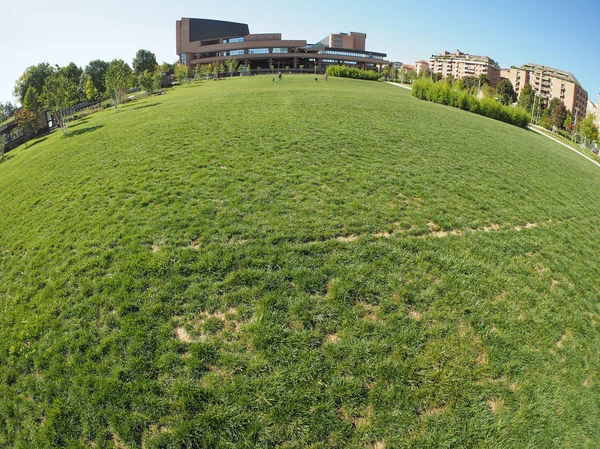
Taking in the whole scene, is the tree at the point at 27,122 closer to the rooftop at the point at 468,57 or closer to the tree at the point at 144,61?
the tree at the point at 144,61

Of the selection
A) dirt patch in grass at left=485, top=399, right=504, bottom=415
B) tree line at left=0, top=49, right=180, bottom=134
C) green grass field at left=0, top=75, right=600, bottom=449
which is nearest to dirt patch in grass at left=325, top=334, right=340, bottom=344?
green grass field at left=0, top=75, right=600, bottom=449

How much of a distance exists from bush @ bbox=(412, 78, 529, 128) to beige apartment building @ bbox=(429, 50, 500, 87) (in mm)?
120767

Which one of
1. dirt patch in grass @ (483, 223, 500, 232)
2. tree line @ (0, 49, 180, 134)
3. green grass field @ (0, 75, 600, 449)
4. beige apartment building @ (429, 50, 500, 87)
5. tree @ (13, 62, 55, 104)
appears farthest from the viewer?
beige apartment building @ (429, 50, 500, 87)

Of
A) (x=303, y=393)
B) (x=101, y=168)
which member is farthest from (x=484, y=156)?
(x=101, y=168)

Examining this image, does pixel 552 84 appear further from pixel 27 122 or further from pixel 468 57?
pixel 27 122

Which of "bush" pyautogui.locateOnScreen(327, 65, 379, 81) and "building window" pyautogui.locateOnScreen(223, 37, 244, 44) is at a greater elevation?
"building window" pyautogui.locateOnScreen(223, 37, 244, 44)

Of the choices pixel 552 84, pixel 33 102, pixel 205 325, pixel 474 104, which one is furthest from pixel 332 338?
pixel 552 84

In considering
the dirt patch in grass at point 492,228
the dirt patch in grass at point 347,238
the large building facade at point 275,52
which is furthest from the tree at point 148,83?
the dirt patch in grass at point 492,228

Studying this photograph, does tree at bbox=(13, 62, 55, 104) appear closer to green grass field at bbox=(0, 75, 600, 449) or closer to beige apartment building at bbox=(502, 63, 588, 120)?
green grass field at bbox=(0, 75, 600, 449)

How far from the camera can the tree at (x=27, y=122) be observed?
39750 millimetres

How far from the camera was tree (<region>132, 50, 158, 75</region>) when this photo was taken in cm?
10617

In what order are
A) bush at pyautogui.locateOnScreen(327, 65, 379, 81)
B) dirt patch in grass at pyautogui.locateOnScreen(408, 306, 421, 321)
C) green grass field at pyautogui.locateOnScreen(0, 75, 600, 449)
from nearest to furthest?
green grass field at pyautogui.locateOnScreen(0, 75, 600, 449), dirt patch in grass at pyautogui.locateOnScreen(408, 306, 421, 321), bush at pyautogui.locateOnScreen(327, 65, 379, 81)

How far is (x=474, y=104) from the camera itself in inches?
1732

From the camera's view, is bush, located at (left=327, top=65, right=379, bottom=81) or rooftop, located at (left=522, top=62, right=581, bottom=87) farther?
rooftop, located at (left=522, top=62, right=581, bottom=87)
